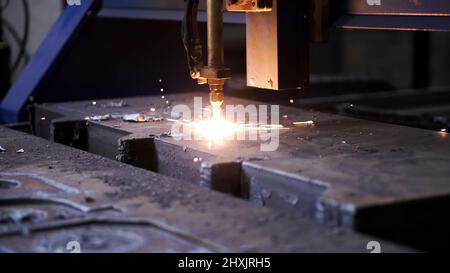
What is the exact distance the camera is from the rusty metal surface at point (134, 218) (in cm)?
115

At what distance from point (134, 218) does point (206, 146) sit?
1.52ft

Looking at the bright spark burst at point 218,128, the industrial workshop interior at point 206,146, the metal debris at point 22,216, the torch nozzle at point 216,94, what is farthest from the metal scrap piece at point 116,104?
the metal debris at point 22,216

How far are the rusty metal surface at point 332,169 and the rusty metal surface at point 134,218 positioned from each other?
9 cm

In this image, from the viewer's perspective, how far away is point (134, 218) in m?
1.27

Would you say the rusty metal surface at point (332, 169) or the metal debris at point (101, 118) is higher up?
the metal debris at point (101, 118)

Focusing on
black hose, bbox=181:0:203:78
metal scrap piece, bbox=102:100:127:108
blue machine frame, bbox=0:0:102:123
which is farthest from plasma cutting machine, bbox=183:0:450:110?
blue machine frame, bbox=0:0:102:123

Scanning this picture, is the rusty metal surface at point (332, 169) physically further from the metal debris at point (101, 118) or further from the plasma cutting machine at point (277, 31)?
the plasma cutting machine at point (277, 31)

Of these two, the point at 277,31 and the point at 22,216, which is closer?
the point at 22,216

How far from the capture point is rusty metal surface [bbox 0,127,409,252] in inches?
45.2

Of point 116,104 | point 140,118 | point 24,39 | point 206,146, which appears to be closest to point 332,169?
point 206,146

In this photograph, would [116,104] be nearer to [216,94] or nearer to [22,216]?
[216,94]

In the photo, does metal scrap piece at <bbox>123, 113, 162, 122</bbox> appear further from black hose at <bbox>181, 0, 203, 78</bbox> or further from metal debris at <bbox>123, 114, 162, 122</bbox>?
black hose at <bbox>181, 0, 203, 78</bbox>
